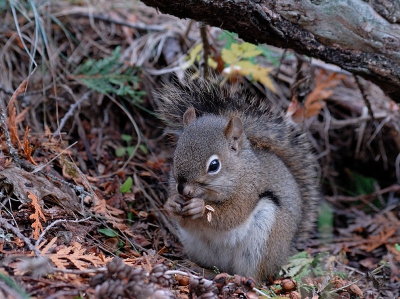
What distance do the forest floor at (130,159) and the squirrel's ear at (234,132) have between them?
941 millimetres

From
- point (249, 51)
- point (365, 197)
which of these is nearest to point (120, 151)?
point (249, 51)

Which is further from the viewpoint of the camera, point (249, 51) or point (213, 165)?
point (249, 51)

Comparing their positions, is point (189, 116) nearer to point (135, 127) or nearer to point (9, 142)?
point (135, 127)

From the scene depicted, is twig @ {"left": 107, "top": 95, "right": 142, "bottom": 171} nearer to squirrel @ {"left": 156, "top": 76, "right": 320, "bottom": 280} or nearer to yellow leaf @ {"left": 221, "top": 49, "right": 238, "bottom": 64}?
squirrel @ {"left": 156, "top": 76, "right": 320, "bottom": 280}

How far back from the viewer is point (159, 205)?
4262 millimetres

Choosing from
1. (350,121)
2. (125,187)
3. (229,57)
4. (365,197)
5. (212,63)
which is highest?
(229,57)

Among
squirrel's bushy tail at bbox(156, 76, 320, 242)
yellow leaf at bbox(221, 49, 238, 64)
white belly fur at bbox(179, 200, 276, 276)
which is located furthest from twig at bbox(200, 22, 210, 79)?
white belly fur at bbox(179, 200, 276, 276)

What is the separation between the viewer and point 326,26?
3436mm

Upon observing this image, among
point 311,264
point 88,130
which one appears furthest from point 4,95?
point 311,264

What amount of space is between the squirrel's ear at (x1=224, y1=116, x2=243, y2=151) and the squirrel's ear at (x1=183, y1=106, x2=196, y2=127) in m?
0.30

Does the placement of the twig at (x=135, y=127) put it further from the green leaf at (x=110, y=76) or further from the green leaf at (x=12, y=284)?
the green leaf at (x=12, y=284)

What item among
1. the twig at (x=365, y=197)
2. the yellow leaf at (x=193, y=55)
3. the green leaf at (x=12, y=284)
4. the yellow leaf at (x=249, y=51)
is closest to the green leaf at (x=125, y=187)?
the yellow leaf at (x=193, y=55)

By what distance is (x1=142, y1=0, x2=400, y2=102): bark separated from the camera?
3.27 m

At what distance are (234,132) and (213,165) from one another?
354 millimetres
